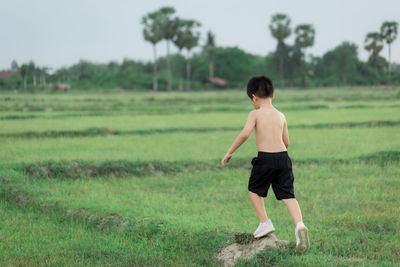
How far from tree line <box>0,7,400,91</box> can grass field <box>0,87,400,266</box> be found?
29.9m

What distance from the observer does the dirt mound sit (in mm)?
3656

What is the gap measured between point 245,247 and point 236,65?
46.7 meters

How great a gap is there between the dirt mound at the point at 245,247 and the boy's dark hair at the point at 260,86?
1.21 meters

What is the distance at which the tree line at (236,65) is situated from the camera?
42.5m

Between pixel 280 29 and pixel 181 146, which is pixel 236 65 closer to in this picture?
pixel 280 29

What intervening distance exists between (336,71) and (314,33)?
4834 millimetres

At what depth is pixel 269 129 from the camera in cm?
354

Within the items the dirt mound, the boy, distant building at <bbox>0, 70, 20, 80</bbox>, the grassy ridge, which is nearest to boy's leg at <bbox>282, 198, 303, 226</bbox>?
the boy

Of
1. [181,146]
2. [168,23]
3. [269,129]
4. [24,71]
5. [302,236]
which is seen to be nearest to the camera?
[302,236]

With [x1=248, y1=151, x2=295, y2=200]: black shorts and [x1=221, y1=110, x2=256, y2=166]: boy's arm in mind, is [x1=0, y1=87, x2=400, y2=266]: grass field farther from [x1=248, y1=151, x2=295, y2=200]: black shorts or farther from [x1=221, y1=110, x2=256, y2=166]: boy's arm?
[x1=221, y1=110, x2=256, y2=166]: boy's arm

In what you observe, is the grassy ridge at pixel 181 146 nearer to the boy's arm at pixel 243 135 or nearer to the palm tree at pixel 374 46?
the boy's arm at pixel 243 135

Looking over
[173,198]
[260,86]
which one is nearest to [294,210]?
[260,86]

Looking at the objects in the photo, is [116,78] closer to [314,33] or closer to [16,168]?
[314,33]

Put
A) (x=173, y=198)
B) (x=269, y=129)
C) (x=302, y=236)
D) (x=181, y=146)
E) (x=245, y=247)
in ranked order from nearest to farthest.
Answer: (x=302, y=236) < (x=269, y=129) < (x=245, y=247) < (x=173, y=198) < (x=181, y=146)
